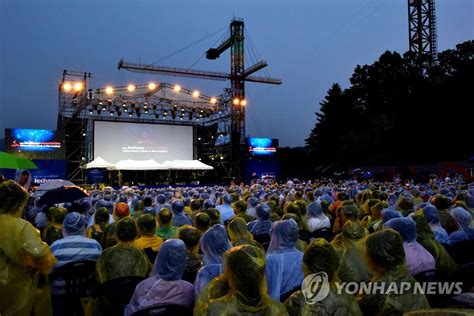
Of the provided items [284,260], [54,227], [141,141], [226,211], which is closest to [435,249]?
[284,260]

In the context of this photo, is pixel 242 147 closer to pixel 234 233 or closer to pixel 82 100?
Result: pixel 82 100

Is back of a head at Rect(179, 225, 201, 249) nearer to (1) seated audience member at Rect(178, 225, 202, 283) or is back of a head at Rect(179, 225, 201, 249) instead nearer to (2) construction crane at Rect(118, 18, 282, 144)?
(1) seated audience member at Rect(178, 225, 202, 283)

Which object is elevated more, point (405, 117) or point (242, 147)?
point (405, 117)

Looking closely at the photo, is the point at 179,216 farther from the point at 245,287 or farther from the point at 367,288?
the point at 245,287

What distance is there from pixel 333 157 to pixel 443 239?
164ft

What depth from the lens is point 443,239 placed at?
5.12 meters

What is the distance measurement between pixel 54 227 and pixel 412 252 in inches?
198

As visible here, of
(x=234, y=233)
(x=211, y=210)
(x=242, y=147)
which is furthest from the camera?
(x=242, y=147)

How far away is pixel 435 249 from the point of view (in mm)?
4121

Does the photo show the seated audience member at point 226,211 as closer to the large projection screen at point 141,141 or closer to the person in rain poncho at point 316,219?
the person in rain poncho at point 316,219

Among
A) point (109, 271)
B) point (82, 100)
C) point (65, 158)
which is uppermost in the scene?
point (82, 100)

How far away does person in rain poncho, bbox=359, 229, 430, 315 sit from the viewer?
8.54 feet

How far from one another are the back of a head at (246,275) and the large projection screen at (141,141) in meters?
28.3

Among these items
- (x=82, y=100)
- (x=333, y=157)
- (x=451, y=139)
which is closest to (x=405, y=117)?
(x=451, y=139)
